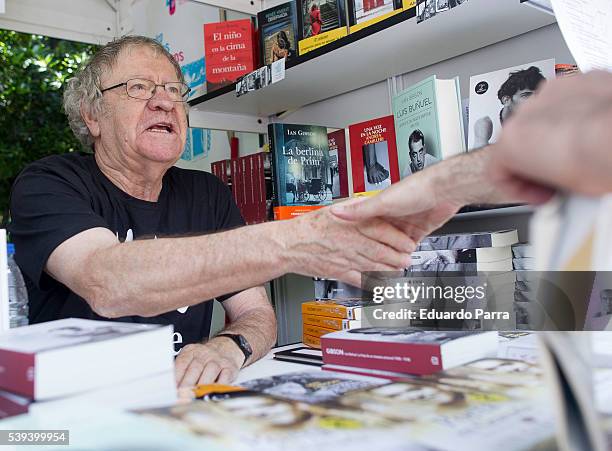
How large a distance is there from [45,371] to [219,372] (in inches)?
18.0

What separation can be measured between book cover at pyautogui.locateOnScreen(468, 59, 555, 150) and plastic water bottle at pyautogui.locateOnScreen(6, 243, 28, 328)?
3.68 feet

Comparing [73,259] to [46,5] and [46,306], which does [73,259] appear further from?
[46,5]

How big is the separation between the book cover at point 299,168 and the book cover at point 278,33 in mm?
248

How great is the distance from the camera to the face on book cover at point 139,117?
5.41 ft

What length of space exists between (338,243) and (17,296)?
0.89 metres

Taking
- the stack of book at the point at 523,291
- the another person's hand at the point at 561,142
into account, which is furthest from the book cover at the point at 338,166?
the another person's hand at the point at 561,142

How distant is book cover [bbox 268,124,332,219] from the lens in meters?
1.91

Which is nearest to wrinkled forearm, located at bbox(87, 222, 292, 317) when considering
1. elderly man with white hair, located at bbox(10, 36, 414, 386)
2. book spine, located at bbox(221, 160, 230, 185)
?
elderly man with white hair, located at bbox(10, 36, 414, 386)

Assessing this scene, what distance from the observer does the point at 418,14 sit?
142 centimetres

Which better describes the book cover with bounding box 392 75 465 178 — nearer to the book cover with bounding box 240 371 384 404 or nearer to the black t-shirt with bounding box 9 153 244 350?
the black t-shirt with bounding box 9 153 244 350

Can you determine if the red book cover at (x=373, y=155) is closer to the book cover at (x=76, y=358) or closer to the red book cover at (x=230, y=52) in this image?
the red book cover at (x=230, y=52)

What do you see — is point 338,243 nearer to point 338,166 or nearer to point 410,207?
point 410,207

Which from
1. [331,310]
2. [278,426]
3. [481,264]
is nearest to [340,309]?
[331,310]

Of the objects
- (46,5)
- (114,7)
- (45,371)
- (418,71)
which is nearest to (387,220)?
(45,371)
